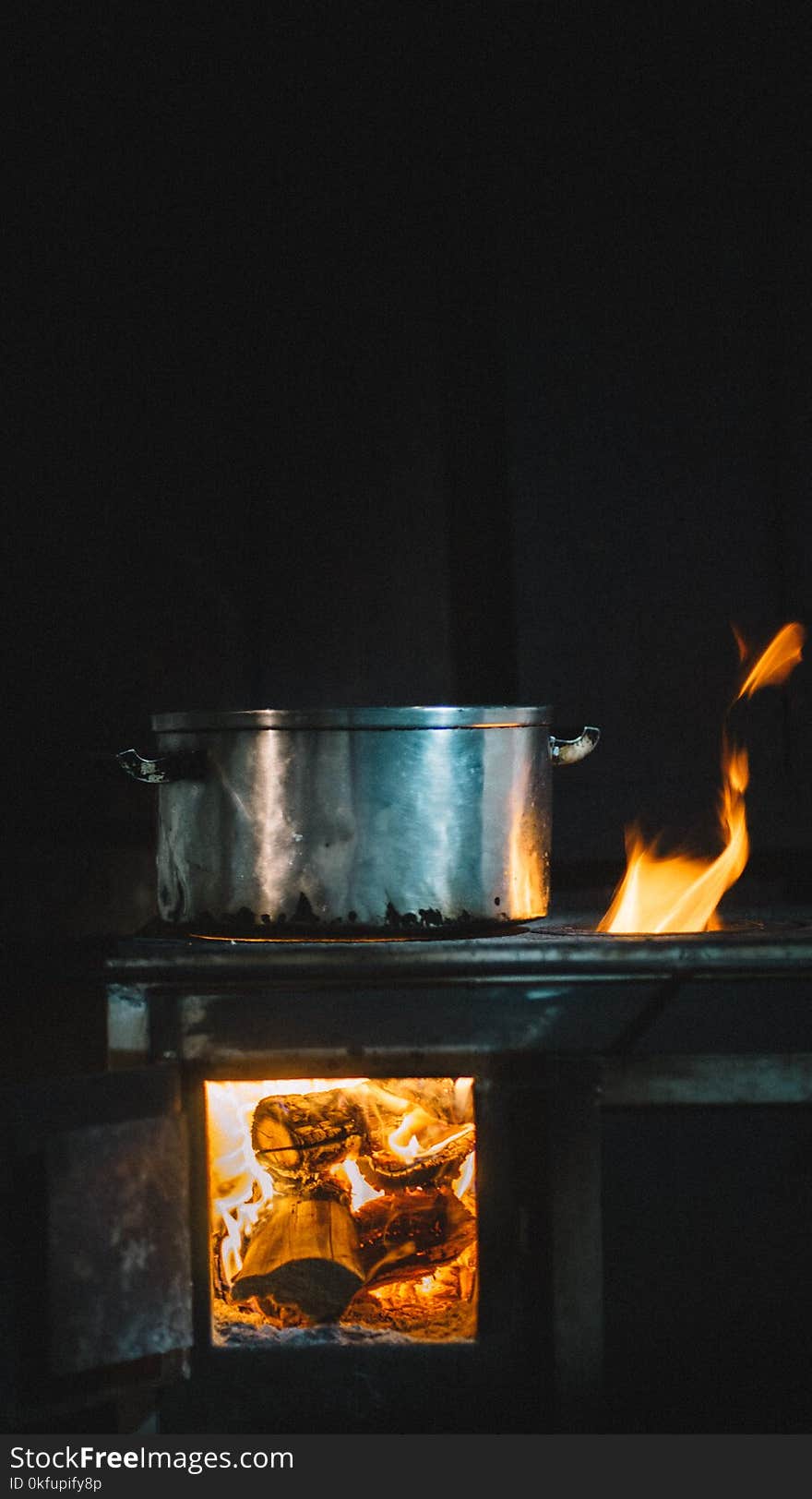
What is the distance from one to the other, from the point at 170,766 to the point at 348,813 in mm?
261

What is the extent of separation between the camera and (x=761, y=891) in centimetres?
260

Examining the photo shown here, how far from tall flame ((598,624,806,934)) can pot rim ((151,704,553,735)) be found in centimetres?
39

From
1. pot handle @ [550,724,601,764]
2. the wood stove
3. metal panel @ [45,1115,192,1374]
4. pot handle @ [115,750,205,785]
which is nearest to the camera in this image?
metal panel @ [45,1115,192,1374]

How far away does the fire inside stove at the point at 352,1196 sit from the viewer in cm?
181

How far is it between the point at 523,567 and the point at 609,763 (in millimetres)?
407

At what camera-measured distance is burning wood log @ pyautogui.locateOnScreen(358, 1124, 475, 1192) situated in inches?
72.4

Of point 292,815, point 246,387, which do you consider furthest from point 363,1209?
point 246,387

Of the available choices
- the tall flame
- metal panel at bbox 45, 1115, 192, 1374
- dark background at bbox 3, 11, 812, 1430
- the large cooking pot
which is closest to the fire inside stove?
metal panel at bbox 45, 1115, 192, 1374

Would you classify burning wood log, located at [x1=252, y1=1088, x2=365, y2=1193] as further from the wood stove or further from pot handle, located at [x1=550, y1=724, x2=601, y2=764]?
pot handle, located at [x1=550, y1=724, x2=601, y2=764]

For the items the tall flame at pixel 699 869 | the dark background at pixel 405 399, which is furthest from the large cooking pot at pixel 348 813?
the dark background at pixel 405 399

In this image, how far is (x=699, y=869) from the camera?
2268mm

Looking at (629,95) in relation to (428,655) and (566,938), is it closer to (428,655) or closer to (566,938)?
(428,655)

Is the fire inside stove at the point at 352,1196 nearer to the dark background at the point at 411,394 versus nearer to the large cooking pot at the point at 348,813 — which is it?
the large cooking pot at the point at 348,813

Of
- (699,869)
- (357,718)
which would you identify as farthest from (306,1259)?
(699,869)
